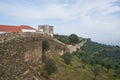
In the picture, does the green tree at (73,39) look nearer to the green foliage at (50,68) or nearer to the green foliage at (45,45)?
the green foliage at (45,45)

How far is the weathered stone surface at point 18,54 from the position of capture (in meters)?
33.9

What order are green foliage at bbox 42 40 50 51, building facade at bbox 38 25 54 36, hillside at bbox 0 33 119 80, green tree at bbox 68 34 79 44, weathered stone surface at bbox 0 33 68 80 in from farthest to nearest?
1. green tree at bbox 68 34 79 44
2. building facade at bbox 38 25 54 36
3. green foliage at bbox 42 40 50 51
4. hillside at bbox 0 33 119 80
5. weathered stone surface at bbox 0 33 68 80

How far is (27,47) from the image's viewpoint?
135ft

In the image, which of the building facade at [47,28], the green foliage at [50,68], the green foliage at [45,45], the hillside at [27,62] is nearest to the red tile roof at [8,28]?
the hillside at [27,62]

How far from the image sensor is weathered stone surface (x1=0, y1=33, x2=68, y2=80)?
33938 mm

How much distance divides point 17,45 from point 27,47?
3.47 meters

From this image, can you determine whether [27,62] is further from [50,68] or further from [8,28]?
[8,28]

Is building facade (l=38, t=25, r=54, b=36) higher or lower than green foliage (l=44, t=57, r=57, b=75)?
higher

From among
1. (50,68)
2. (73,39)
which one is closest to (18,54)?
(50,68)

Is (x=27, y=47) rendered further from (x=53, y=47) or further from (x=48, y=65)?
(x=53, y=47)

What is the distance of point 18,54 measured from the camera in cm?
3756

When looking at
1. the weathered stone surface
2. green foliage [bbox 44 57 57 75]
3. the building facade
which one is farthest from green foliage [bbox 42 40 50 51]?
the building facade

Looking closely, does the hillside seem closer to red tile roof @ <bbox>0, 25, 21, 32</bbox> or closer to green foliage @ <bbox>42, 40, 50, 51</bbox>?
green foliage @ <bbox>42, 40, 50, 51</bbox>

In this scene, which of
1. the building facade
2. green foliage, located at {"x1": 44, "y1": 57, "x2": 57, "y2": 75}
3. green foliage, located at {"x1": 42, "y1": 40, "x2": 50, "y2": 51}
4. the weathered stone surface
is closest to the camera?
the weathered stone surface
